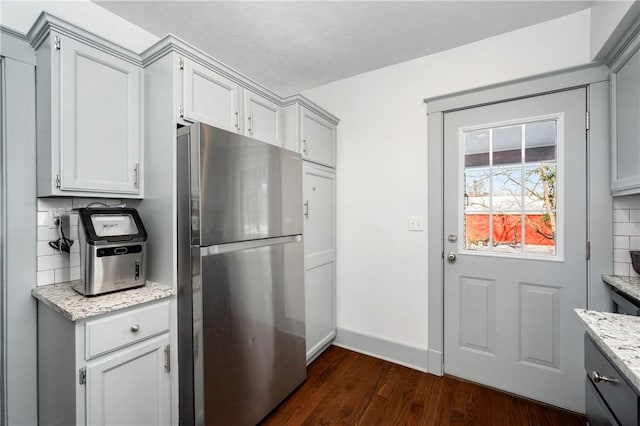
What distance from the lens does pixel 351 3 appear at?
1.67 metres

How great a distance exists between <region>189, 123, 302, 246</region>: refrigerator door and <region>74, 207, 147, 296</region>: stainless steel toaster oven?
37cm

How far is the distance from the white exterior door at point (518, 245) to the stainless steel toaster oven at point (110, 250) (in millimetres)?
2042

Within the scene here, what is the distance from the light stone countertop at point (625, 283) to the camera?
132 centimetres

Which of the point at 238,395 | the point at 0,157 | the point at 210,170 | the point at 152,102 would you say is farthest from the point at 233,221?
the point at 0,157

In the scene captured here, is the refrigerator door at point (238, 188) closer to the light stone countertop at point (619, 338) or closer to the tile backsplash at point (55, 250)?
the tile backsplash at point (55, 250)

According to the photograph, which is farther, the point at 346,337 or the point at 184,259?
the point at 346,337

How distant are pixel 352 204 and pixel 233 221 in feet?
4.31

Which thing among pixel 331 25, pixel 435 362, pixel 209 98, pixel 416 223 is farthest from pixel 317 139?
pixel 435 362

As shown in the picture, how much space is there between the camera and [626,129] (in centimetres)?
147

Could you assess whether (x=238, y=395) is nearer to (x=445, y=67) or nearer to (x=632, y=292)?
(x=632, y=292)

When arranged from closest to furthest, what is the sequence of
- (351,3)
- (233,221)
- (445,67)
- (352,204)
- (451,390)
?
1. (233,221)
2. (351,3)
3. (451,390)
4. (445,67)
5. (352,204)

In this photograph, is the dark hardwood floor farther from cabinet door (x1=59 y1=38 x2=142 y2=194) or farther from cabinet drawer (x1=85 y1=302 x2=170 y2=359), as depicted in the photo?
cabinet door (x1=59 y1=38 x2=142 y2=194)

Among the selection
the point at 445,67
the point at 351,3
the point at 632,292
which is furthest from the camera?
the point at 445,67

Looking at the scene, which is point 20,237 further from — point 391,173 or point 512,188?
point 512,188
